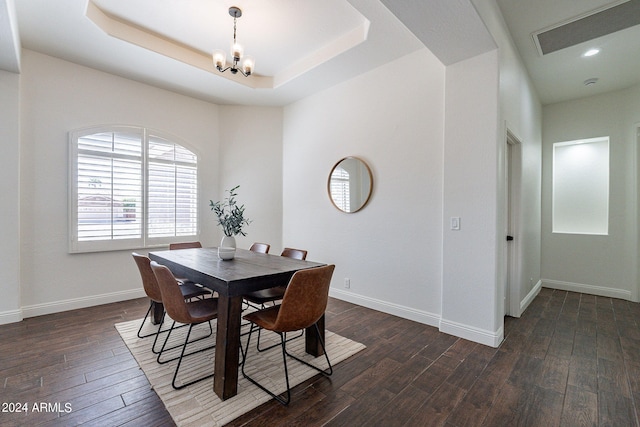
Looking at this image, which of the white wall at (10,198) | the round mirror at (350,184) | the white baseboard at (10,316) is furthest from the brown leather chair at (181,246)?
the round mirror at (350,184)

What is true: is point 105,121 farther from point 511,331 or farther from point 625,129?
point 625,129

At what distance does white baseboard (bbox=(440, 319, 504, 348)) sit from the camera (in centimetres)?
263

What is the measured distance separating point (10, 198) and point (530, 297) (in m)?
6.46

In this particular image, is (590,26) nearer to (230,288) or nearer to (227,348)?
(230,288)

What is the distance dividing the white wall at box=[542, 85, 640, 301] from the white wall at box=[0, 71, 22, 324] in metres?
7.28

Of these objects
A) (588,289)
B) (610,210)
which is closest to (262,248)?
(588,289)

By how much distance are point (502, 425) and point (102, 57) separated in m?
5.03

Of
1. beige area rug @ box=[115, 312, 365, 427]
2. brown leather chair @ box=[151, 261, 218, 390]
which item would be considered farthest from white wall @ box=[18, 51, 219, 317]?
brown leather chair @ box=[151, 261, 218, 390]

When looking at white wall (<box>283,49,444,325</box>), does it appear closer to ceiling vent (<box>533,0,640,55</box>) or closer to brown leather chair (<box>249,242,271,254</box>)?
brown leather chair (<box>249,242,271,254</box>)

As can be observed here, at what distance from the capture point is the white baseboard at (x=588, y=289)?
13.6 ft

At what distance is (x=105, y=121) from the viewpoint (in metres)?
3.74

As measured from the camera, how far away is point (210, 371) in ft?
7.20

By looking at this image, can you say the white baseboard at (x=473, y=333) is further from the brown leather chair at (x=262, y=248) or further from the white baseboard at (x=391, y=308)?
the brown leather chair at (x=262, y=248)

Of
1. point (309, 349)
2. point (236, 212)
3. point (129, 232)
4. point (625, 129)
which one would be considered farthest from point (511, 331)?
point (129, 232)
